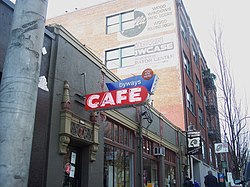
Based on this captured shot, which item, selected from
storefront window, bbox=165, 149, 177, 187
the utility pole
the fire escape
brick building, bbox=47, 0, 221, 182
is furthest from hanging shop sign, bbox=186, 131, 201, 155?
the utility pole

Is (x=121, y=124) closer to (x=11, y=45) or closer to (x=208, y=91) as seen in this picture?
(x=11, y=45)

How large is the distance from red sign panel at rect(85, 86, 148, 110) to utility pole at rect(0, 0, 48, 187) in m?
5.30

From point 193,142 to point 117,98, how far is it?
14.1m

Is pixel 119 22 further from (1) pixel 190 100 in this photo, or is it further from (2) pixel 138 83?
(2) pixel 138 83

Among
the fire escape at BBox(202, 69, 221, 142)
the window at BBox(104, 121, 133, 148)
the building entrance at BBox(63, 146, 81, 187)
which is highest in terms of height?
the fire escape at BBox(202, 69, 221, 142)

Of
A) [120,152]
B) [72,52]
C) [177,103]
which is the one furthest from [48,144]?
[177,103]

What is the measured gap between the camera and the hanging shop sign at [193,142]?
20.3m

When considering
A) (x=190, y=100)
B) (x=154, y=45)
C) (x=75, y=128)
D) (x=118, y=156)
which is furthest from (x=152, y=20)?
(x=75, y=128)

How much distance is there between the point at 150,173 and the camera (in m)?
14.5

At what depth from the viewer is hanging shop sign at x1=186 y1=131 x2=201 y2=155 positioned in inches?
799

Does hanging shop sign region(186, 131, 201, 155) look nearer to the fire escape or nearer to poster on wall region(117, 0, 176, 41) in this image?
poster on wall region(117, 0, 176, 41)

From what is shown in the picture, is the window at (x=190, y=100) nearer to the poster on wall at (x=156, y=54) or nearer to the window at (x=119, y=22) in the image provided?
the poster on wall at (x=156, y=54)

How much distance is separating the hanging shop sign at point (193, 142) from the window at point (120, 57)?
6.98 metres

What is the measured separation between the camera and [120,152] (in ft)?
37.9
